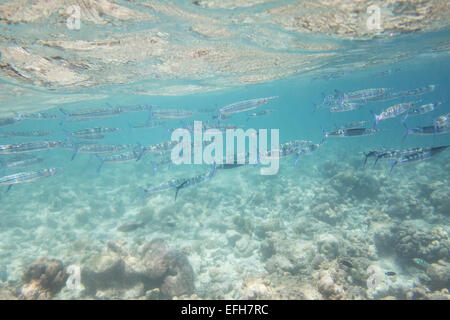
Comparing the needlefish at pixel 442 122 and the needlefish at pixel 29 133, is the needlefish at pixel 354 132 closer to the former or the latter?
the needlefish at pixel 442 122

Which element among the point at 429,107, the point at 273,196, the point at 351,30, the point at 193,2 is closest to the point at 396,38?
the point at 351,30

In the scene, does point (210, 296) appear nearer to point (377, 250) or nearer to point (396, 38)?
point (377, 250)

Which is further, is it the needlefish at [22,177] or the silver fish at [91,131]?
the silver fish at [91,131]

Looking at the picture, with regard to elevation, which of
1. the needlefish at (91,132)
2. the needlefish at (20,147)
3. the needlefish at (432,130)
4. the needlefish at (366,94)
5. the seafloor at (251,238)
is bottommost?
the seafloor at (251,238)

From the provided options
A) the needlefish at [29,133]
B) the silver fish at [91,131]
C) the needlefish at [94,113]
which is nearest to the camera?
the silver fish at [91,131]

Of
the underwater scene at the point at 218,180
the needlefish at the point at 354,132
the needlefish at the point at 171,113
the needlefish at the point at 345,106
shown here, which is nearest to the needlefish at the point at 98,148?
the underwater scene at the point at 218,180

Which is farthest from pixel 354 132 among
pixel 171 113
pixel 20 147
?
pixel 20 147

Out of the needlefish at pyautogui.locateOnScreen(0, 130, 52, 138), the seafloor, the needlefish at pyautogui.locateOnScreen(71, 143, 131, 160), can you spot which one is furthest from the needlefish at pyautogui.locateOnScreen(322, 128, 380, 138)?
the needlefish at pyautogui.locateOnScreen(0, 130, 52, 138)

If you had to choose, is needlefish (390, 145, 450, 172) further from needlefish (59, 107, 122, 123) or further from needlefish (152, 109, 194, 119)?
needlefish (59, 107, 122, 123)
